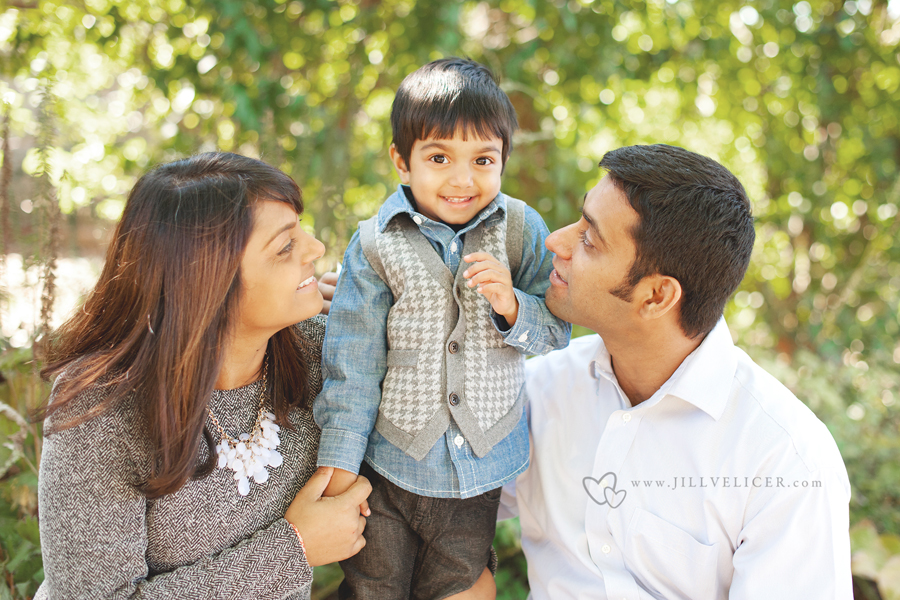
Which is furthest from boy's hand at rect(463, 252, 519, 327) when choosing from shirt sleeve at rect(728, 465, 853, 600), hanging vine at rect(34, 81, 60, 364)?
hanging vine at rect(34, 81, 60, 364)

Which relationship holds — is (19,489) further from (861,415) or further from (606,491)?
(861,415)

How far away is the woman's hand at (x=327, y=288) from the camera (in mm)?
1922

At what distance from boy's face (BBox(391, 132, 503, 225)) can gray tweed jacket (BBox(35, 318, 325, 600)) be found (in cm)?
74

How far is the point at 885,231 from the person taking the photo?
14.6 feet

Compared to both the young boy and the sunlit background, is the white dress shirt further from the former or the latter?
the sunlit background

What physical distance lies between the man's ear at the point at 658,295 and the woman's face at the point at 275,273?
88 centimetres

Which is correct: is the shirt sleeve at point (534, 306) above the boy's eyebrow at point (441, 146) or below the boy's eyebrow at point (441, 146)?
below

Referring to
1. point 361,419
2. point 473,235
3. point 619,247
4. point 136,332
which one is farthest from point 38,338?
point 619,247

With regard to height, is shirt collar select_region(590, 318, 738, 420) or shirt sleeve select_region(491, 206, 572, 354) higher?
shirt sleeve select_region(491, 206, 572, 354)

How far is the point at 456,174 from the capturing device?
1.65 metres

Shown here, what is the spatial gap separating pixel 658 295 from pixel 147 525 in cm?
141

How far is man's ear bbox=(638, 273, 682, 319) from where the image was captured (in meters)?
1.66

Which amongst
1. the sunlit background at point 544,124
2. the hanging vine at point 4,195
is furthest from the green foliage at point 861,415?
the hanging vine at point 4,195

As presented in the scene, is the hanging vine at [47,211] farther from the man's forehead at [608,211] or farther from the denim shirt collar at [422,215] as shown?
the man's forehead at [608,211]
